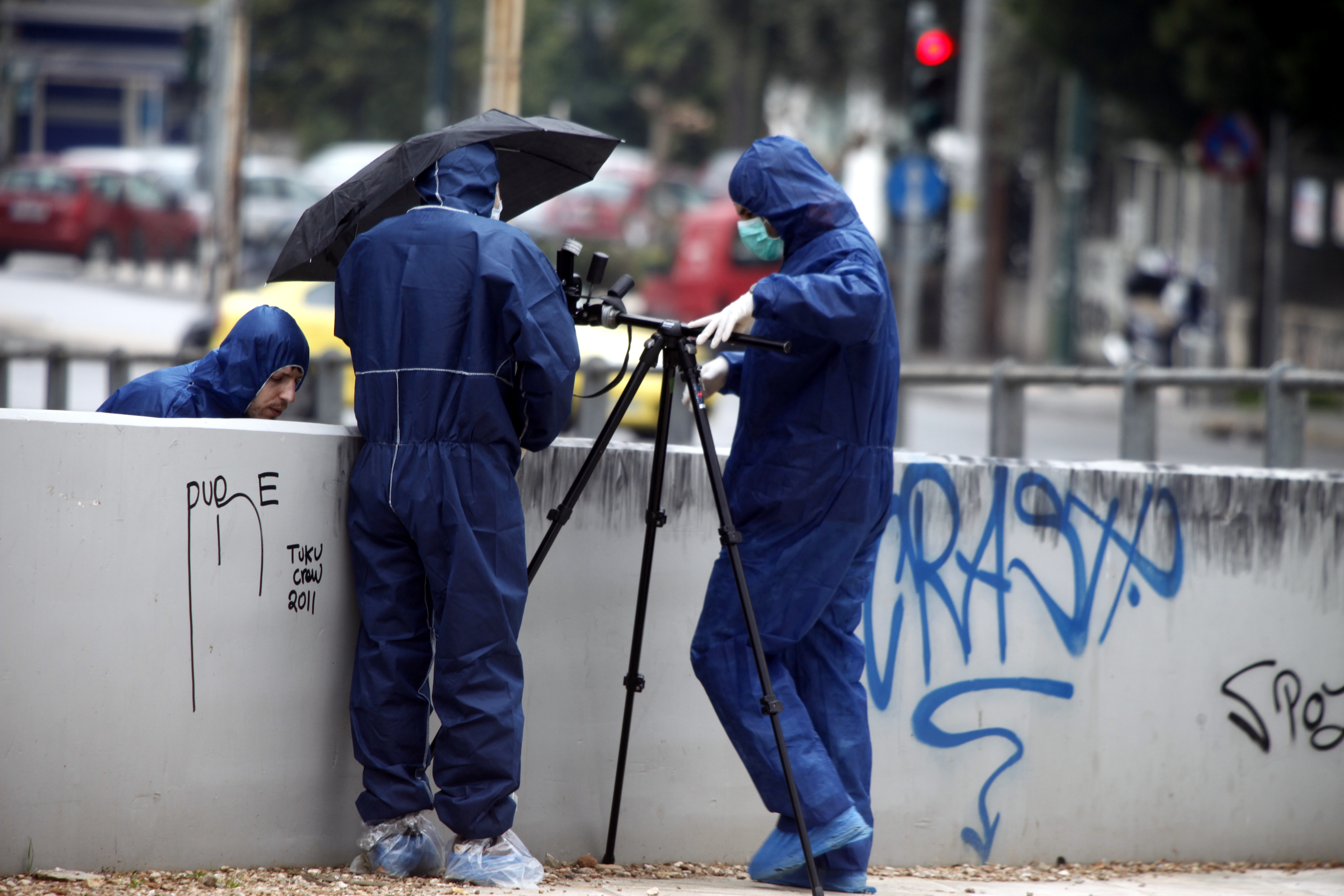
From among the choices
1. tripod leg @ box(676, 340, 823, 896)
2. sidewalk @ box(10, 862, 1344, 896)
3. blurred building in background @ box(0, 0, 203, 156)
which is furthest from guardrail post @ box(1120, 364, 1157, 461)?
blurred building in background @ box(0, 0, 203, 156)

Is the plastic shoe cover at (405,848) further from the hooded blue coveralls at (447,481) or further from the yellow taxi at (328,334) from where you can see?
the yellow taxi at (328,334)

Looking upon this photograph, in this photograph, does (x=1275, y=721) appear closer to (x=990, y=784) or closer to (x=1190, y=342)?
(x=990, y=784)

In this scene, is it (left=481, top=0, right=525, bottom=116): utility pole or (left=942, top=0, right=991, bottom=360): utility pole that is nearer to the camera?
(left=481, top=0, right=525, bottom=116): utility pole

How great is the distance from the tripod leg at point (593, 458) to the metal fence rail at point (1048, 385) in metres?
2.82

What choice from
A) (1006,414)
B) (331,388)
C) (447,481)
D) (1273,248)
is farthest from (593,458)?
(1273,248)

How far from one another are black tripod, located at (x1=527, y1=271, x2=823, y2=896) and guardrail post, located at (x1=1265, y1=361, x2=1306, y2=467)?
12.4 feet

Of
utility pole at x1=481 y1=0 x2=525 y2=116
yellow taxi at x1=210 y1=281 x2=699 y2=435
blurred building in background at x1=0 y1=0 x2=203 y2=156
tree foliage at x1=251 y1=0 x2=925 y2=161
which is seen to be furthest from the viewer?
blurred building in background at x1=0 y1=0 x2=203 y2=156

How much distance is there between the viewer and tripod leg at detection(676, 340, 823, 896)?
3.90 metres

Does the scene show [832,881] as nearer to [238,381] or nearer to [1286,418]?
[238,381]

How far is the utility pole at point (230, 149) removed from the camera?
18.7m

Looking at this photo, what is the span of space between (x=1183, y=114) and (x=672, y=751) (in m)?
17.2

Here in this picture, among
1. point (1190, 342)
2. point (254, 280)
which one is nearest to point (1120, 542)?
point (1190, 342)

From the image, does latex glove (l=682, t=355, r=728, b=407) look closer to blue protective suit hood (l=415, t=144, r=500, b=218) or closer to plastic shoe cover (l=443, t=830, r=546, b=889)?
blue protective suit hood (l=415, t=144, r=500, b=218)

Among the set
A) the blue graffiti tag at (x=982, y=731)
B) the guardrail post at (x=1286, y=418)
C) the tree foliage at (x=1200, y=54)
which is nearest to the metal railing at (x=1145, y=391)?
the guardrail post at (x=1286, y=418)
